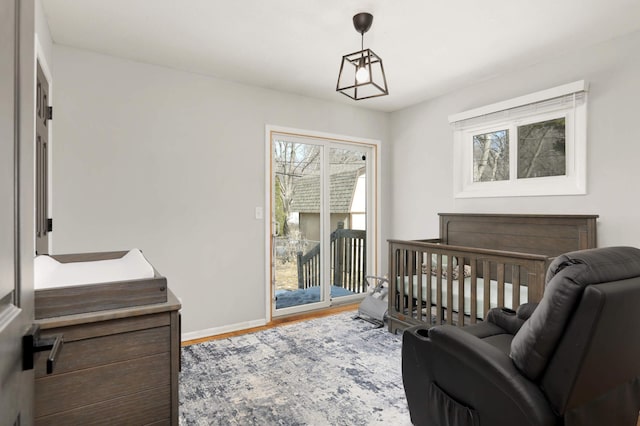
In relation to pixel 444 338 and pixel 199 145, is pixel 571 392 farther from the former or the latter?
pixel 199 145

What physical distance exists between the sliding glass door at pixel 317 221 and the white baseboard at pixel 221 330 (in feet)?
0.83

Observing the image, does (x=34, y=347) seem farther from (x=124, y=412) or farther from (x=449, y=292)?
(x=449, y=292)

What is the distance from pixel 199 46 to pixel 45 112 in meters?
1.18

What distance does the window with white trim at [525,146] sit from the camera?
9.50 feet

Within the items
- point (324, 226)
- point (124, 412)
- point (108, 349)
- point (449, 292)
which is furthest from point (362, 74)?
point (324, 226)

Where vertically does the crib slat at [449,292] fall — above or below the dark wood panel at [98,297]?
below

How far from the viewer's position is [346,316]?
152 inches

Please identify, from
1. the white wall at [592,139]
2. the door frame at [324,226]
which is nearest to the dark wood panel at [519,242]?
the white wall at [592,139]

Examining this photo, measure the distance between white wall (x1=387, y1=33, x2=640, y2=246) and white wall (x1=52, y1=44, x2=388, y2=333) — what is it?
1525 mm

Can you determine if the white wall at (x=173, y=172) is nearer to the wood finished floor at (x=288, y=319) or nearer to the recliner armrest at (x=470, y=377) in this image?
the wood finished floor at (x=288, y=319)

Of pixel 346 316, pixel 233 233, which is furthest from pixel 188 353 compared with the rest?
pixel 346 316

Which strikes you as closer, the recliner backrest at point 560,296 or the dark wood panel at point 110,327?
the dark wood panel at point 110,327

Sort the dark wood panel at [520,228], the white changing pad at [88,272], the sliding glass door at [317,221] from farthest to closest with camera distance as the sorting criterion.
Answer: the sliding glass door at [317,221]
the dark wood panel at [520,228]
the white changing pad at [88,272]

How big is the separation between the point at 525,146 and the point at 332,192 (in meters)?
2.04
